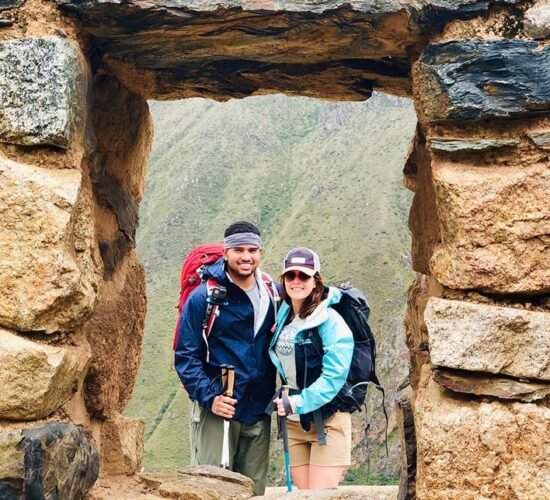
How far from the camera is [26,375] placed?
14.3ft

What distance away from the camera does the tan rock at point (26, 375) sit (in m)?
4.34

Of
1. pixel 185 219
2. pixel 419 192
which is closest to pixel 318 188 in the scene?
pixel 185 219

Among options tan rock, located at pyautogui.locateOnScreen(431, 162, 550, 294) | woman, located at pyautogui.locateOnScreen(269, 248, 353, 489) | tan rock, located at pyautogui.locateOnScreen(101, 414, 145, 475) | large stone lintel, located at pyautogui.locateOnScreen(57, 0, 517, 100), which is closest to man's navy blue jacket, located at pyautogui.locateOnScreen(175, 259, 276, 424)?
woman, located at pyautogui.locateOnScreen(269, 248, 353, 489)

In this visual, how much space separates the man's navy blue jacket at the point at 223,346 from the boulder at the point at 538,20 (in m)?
2.56

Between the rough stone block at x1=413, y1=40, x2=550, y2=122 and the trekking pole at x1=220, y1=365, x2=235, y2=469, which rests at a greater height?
the rough stone block at x1=413, y1=40, x2=550, y2=122

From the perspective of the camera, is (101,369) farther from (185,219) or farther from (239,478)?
(185,219)

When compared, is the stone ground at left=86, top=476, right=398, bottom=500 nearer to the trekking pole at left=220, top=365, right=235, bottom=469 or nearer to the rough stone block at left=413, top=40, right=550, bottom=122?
the trekking pole at left=220, top=365, right=235, bottom=469

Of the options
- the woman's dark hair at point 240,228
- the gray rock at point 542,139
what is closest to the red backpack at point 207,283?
the woman's dark hair at point 240,228

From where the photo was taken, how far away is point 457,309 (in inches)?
174

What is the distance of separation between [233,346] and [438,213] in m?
1.82

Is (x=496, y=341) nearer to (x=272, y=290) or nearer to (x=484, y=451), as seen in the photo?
(x=484, y=451)

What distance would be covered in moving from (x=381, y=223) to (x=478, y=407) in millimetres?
42189

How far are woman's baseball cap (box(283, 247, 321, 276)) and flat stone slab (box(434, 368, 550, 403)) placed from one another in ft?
4.19

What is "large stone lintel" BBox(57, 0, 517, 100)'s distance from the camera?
4.62 meters
